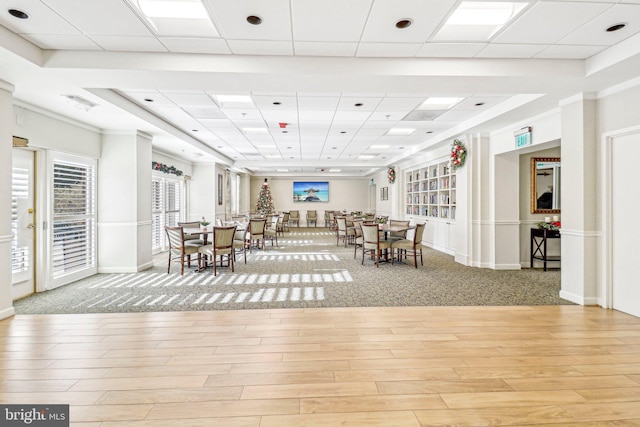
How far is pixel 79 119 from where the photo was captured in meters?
5.52

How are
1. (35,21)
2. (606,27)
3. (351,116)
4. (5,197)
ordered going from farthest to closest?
(351,116)
(5,197)
(606,27)
(35,21)

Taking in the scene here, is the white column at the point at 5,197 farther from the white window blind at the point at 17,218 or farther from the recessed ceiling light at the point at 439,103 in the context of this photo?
the recessed ceiling light at the point at 439,103

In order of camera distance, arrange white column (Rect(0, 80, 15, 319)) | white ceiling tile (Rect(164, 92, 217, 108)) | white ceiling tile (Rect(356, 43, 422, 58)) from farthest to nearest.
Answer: white ceiling tile (Rect(164, 92, 217, 108))
white column (Rect(0, 80, 15, 319))
white ceiling tile (Rect(356, 43, 422, 58))

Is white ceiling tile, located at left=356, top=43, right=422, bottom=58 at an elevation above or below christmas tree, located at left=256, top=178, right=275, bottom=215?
above

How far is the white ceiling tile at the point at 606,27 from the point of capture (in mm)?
2878

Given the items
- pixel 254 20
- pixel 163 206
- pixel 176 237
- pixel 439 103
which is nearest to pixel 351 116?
pixel 439 103

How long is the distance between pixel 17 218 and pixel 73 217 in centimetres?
99

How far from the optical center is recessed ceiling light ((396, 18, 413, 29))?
10.0 feet

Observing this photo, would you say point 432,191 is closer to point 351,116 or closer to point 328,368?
point 351,116

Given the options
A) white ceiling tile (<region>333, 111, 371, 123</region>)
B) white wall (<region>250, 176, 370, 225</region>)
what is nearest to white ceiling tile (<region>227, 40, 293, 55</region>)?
white ceiling tile (<region>333, 111, 371, 123</region>)

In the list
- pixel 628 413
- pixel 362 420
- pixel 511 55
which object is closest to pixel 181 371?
pixel 362 420

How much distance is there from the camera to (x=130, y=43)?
3445 millimetres

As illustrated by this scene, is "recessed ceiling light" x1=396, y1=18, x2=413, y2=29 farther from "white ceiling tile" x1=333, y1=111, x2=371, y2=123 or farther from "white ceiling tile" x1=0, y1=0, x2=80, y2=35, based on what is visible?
"white ceiling tile" x1=0, y1=0, x2=80, y2=35

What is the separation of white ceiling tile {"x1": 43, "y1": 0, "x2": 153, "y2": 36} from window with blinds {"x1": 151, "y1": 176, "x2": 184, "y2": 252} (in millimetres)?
5388
